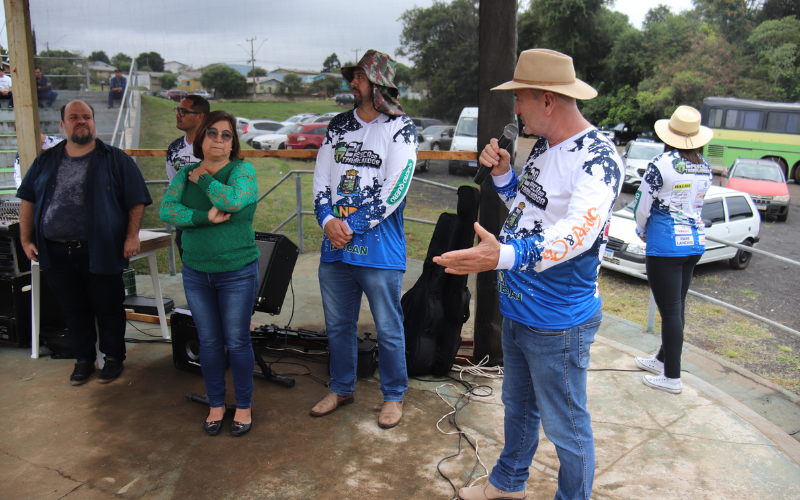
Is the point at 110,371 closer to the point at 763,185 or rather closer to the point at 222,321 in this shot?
the point at 222,321

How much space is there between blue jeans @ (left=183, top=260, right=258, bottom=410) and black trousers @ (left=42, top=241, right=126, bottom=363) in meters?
0.99

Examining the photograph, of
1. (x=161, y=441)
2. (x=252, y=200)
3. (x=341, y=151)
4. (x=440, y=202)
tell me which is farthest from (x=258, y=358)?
(x=440, y=202)

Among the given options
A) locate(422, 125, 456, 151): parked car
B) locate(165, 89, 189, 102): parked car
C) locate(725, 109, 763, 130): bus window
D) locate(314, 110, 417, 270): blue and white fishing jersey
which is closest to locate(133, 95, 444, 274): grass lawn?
locate(165, 89, 189, 102): parked car

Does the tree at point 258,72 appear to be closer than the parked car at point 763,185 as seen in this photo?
Yes

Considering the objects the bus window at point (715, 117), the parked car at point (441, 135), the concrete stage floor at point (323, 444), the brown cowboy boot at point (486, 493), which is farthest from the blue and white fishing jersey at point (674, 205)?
the bus window at point (715, 117)

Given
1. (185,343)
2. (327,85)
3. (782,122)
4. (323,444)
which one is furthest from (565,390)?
(782,122)

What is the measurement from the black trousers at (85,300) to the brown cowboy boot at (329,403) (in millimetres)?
1521

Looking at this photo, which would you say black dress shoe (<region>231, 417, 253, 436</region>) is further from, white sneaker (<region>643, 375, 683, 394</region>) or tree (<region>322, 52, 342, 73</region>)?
tree (<region>322, 52, 342, 73</region>)

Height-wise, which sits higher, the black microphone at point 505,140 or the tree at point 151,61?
the tree at point 151,61

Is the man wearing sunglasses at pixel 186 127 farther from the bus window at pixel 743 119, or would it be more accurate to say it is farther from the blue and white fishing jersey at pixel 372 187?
the bus window at pixel 743 119

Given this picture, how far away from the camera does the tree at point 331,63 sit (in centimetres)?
429

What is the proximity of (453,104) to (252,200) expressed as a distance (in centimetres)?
257

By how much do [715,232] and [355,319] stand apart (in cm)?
771

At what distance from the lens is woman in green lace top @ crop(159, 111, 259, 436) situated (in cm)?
275
